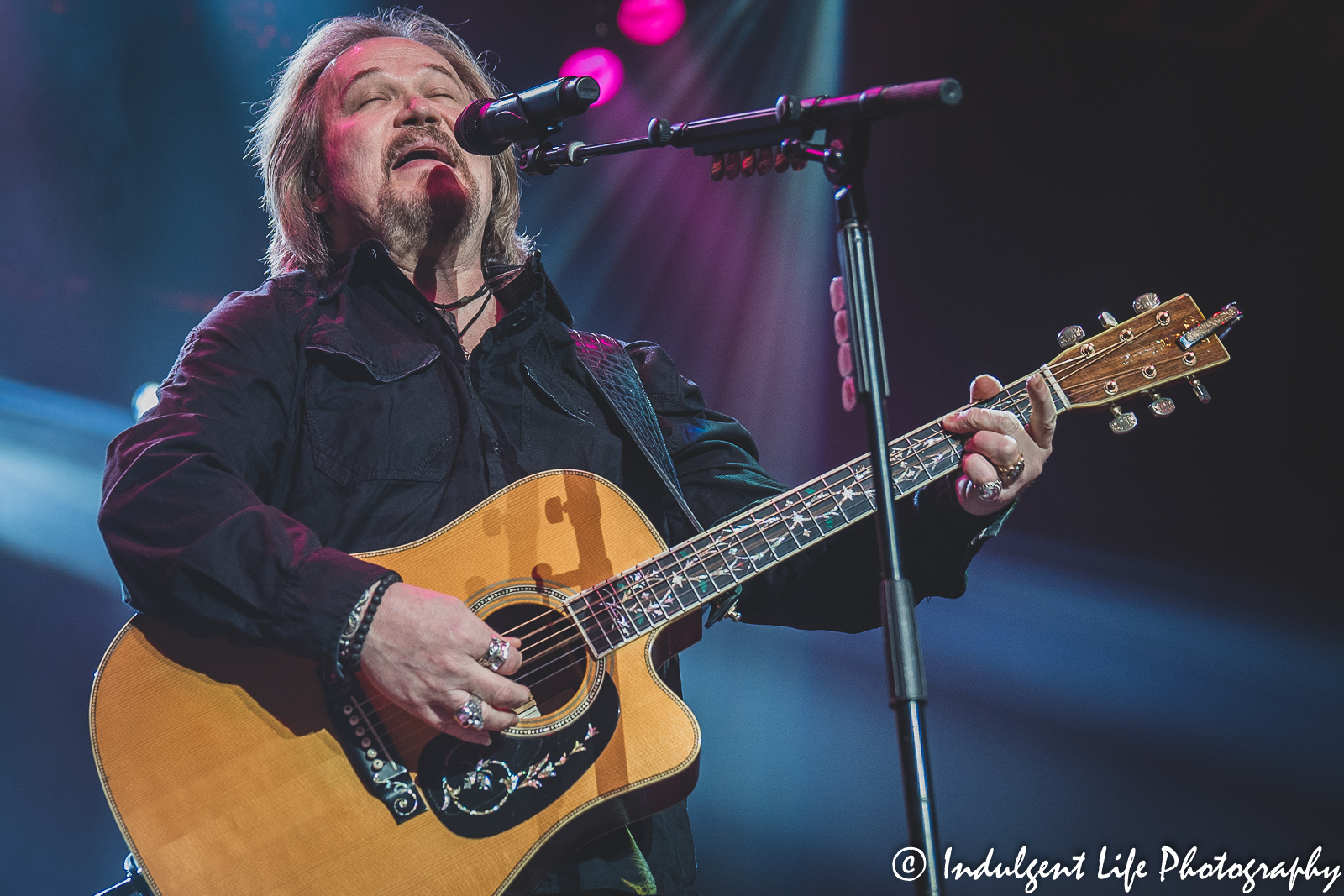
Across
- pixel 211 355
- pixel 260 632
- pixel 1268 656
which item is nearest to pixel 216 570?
pixel 260 632

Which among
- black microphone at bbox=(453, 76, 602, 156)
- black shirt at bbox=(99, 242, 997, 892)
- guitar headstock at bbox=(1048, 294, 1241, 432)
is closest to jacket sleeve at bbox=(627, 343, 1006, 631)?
black shirt at bbox=(99, 242, 997, 892)

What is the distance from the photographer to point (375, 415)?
2340mm

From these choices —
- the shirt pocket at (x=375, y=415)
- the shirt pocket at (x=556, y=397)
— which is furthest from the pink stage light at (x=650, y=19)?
the shirt pocket at (x=375, y=415)

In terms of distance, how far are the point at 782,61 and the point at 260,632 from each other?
4.44 meters

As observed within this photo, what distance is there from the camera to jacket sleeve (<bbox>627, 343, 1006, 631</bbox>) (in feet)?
7.53

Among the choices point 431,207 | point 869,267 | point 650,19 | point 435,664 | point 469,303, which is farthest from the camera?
point 650,19

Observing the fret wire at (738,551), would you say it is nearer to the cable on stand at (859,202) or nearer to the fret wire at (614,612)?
the fret wire at (614,612)

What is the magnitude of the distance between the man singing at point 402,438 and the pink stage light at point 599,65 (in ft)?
5.67

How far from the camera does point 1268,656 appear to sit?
12.9 ft

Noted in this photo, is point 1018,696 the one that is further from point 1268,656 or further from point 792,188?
point 792,188

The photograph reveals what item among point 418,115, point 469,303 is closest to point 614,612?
point 469,303

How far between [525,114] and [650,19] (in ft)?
12.1

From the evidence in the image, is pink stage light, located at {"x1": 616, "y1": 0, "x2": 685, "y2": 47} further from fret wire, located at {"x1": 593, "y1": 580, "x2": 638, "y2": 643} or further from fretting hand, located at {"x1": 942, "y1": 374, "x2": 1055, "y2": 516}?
fret wire, located at {"x1": 593, "y1": 580, "x2": 638, "y2": 643}

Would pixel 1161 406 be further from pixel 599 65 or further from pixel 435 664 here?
pixel 599 65
